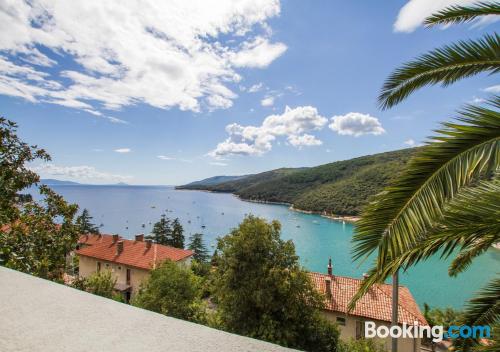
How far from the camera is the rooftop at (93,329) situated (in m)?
1.11

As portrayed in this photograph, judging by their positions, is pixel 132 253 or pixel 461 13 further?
pixel 132 253

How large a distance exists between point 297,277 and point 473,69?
11.7 metres

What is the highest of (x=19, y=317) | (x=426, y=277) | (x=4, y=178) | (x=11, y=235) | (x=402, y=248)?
(x=4, y=178)

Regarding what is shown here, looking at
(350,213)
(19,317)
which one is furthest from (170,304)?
(350,213)

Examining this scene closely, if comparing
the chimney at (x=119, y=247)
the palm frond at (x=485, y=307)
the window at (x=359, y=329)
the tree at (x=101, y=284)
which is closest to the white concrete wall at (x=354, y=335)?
the window at (x=359, y=329)

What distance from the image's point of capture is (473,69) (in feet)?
10.1

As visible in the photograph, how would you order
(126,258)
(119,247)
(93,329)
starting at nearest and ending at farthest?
(93,329) < (126,258) < (119,247)

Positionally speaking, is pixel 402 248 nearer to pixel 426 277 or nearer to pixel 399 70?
pixel 399 70

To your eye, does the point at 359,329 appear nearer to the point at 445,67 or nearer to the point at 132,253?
the point at 445,67

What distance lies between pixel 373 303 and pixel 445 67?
720 inches

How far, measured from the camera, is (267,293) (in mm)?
12789

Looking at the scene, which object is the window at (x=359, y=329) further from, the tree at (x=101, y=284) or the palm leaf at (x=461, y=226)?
the palm leaf at (x=461, y=226)

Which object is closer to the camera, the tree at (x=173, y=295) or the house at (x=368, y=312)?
the tree at (x=173, y=295)

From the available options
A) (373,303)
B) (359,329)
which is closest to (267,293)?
(359,329)
